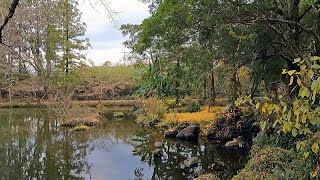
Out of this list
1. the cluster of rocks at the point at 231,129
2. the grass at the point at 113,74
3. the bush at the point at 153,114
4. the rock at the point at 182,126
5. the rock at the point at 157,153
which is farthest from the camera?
the grass at the point at 113,74

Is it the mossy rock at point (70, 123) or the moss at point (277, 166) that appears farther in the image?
the mossy rock at point (70, 123)

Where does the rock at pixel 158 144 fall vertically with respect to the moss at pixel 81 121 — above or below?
below

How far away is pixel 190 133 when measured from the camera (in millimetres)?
15195

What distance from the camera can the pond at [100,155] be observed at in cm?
1020

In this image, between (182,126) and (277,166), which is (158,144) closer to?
(182,126)

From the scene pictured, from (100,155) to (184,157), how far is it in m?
3.46

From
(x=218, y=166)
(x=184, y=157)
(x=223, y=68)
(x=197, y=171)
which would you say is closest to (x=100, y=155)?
(x=184, y=157)

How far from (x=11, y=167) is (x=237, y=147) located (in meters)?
8.27

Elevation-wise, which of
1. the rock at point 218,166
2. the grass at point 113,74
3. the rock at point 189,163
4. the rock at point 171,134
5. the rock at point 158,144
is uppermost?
the grass at point 113,74

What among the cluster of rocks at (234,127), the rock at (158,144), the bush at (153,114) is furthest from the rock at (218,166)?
the bush at (153,114)

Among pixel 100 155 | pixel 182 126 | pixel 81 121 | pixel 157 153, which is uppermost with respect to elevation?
pixel 81 121

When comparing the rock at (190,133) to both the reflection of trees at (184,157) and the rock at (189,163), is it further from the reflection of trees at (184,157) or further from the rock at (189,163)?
the rock at (189,163)

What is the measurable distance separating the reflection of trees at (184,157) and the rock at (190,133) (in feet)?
2.05

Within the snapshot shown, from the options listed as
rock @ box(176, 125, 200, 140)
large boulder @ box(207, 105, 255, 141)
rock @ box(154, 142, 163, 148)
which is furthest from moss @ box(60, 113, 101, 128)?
large boulder @ box(207, 105, 255, 141)
